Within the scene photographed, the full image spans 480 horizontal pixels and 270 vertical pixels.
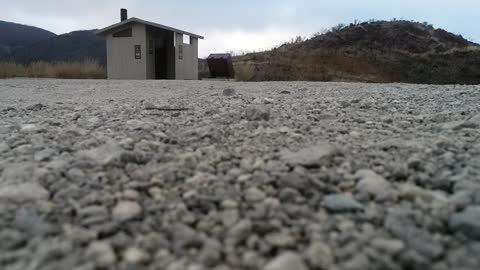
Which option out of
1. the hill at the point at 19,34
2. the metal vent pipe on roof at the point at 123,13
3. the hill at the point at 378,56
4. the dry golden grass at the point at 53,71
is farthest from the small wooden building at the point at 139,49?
the hill at the point at 19,34

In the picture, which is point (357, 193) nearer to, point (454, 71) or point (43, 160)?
point (43, 160)

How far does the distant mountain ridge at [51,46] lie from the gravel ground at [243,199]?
87.2ft

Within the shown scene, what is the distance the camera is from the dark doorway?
11977mm

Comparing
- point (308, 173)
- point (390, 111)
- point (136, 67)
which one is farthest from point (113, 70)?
point (308, 173)

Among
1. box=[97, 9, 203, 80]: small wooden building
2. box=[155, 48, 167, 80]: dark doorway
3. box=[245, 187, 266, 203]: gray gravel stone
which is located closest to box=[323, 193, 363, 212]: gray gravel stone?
box=[245, 187, 266, 203]: gray gravel stone

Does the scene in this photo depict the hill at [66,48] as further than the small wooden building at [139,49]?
Yes

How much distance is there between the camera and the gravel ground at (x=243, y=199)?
67 cm

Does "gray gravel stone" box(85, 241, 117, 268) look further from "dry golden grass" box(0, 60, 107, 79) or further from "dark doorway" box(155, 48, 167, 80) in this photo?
"dark doorway" box(155, 48, 167, 80)

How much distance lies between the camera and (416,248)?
2.20 feet

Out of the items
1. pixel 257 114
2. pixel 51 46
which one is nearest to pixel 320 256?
pixel 257 114

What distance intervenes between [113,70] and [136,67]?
0.85m

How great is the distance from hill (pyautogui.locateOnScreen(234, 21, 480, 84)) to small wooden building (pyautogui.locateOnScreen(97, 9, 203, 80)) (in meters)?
2.29

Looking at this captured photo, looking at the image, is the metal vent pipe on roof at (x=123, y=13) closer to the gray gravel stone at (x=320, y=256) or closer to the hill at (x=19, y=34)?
the gray gravel stone at (x=320, y=256)

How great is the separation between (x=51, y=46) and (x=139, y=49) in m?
23.6
